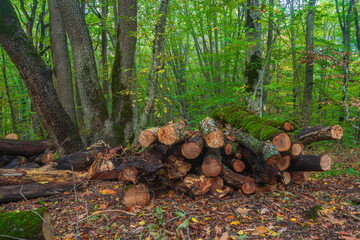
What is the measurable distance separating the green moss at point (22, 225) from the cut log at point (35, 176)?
2.01 m

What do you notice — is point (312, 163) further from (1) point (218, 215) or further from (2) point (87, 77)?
(2) point (87, 77)

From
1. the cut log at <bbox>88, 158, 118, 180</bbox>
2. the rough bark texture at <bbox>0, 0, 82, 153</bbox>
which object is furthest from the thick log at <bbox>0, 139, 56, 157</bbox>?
the cut log at <bbox>88, 158, 118, 180</bbox>

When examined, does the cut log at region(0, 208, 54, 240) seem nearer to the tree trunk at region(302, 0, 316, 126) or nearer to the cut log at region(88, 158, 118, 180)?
the cut log at region(88, 158, 118, 180)

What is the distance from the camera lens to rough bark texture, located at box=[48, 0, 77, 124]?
264 inches

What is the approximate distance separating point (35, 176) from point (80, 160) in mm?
862

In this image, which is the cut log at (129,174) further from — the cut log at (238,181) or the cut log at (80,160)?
the cut log at (238,181)

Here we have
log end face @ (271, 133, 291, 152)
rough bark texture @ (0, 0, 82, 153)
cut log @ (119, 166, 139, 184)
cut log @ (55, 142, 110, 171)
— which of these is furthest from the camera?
rough bark texture @ (0, 0, 82, 153)

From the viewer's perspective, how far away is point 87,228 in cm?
295

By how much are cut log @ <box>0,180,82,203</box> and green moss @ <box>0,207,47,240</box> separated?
2.06 m

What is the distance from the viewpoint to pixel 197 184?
3.65 metres

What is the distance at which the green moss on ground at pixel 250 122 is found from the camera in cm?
390

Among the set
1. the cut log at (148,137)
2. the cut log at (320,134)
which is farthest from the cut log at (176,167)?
the cut log at (320,134)

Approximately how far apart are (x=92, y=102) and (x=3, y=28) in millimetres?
2625

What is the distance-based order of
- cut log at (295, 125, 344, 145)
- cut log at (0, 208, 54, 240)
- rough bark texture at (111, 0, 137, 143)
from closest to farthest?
cut log at (0, 208, 54, 240)
cut log at (295, 125, 344, 145)
rough bark texture at (111, 0, 137, 143)
